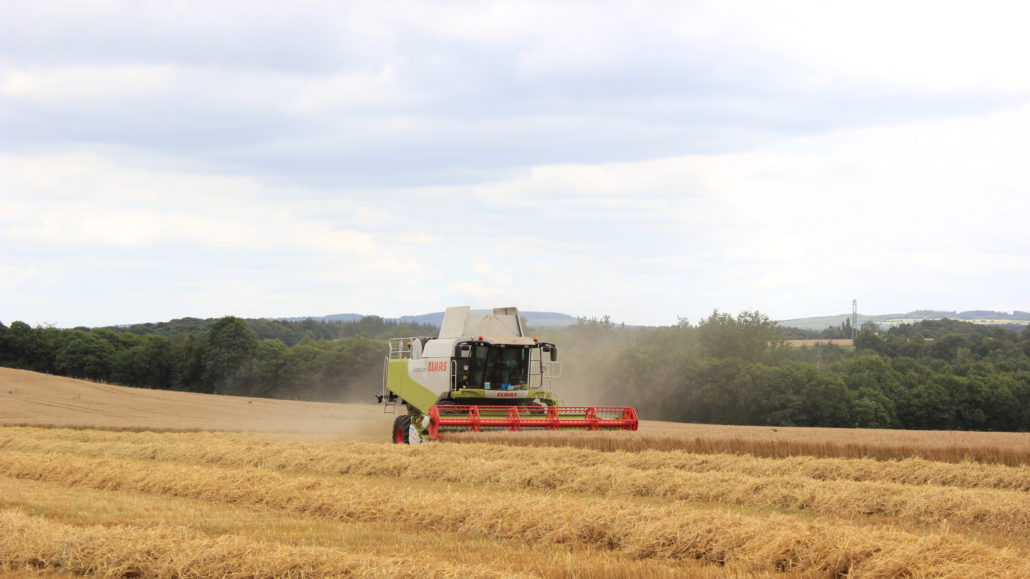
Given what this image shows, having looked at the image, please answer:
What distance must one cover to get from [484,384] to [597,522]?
11.7 metres

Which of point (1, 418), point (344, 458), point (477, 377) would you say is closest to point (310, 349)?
point (1, 418)

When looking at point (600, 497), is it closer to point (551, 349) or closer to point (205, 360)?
point (551, 349)

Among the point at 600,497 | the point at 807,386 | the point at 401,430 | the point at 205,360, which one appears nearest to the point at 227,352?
the point at 205,360

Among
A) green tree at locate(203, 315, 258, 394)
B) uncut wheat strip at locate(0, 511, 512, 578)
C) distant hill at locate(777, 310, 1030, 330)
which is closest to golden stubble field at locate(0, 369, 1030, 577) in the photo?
uncut wheat strip at locate(0, 511, 512, 578)

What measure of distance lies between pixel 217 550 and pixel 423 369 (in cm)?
1349

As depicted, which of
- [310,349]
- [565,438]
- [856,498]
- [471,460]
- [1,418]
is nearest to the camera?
[856,498]

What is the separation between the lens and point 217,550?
7156 mm

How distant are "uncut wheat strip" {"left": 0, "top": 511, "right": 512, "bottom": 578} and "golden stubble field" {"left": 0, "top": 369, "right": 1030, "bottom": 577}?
2 centimetres

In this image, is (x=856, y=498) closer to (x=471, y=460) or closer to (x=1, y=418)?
(x=471, y=460)

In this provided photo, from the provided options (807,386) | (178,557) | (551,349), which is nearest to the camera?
(178,557)

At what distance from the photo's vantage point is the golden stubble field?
6.91 metres

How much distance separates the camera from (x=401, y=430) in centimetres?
1984

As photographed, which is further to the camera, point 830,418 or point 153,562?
point 830,418

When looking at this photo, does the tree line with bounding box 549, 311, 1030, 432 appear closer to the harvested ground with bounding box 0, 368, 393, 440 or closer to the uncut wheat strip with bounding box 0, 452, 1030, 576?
the harvested ground with bounding box 0, 368, 393, 440
